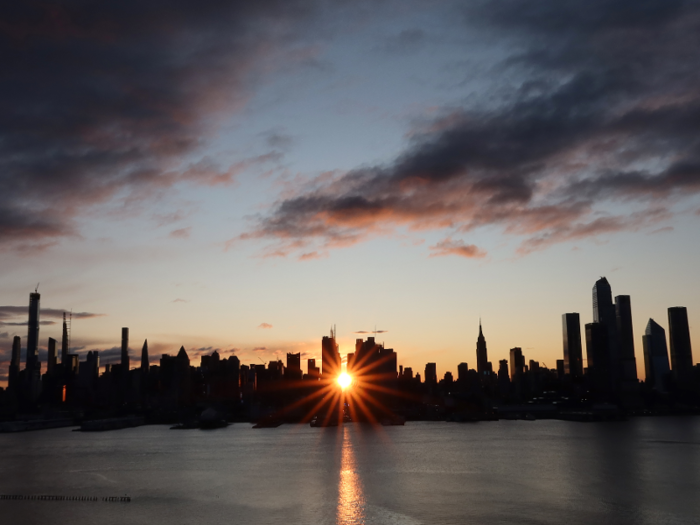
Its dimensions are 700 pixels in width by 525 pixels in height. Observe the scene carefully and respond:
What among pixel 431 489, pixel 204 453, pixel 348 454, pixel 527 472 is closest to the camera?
pixel 431 489

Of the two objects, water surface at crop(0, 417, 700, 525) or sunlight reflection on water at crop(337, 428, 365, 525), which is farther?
water surface at crop(0, 417, 700, 525)

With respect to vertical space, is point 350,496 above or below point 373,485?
above

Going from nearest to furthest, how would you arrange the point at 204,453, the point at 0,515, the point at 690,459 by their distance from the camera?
the point at 0,515 < the point at 690,459 < the point at 204,453

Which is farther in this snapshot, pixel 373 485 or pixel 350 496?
pixel 373 485

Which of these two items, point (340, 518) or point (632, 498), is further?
point (632, 498)

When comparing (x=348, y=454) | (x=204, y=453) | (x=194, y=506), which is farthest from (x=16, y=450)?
(x=194, y=506)

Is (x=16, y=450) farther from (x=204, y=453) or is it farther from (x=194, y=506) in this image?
(x=194, y=506)

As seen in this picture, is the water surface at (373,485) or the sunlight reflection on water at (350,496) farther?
the water surface at (373,485)
